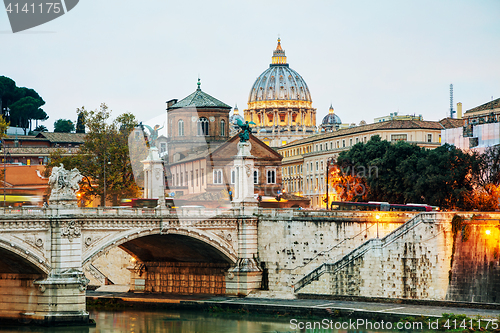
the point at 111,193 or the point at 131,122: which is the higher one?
the point at 131,122

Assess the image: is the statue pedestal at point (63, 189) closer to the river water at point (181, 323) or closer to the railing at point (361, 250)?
the river water at point (181, 323)

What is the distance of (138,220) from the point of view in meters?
49.3

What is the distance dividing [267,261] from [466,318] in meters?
16.6

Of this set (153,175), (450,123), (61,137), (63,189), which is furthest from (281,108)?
(63,189)

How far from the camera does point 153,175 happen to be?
194ft

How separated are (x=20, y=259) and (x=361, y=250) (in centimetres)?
1924

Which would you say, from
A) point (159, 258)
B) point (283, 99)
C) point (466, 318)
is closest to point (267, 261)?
point (159, 258)

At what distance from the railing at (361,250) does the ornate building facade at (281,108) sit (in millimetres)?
127641

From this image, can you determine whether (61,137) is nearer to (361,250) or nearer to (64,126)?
(64,126)

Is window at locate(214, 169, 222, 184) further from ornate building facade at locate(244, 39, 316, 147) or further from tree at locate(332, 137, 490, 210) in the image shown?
ornate building facade at locate(244, 39, 316, 147)

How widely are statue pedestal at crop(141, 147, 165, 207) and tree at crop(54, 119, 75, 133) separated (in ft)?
251

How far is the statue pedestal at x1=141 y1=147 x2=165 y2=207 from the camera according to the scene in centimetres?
5856

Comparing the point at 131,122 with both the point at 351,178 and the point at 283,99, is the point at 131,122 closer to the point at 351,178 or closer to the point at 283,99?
the point at 351,178

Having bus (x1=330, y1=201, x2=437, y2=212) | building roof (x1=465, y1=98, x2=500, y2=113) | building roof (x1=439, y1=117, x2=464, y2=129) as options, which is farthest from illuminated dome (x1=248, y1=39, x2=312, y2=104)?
bus (x1=330, y1=201, x2=437, y2=212)
